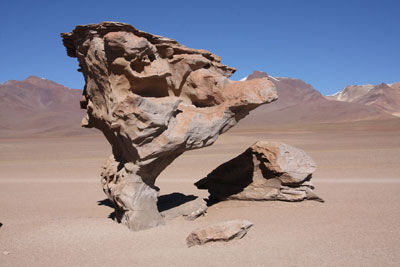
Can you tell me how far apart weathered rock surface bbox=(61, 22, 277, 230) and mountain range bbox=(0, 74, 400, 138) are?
61.5 m

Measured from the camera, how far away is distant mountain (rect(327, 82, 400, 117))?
11612cm

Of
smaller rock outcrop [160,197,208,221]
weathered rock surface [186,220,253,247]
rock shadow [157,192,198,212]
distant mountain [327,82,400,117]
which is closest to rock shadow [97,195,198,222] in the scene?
rock shadow [157,192,198,212]

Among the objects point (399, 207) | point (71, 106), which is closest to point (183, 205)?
point (399, 207)

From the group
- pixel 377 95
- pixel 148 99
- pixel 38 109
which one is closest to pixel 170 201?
pixel 148 99

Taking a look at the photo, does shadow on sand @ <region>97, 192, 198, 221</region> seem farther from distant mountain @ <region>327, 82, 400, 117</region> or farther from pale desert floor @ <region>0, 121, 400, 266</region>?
distant mountain @ <region>327, 82, 400, 117</region>

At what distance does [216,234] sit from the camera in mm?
6074

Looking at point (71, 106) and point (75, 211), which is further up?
point (71, 106)

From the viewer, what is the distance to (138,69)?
24.1 feet

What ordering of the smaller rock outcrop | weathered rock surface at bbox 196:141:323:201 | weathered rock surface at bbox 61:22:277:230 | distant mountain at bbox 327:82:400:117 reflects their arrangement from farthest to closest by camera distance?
distant mountain at bbox 327:82:400:117 < weathered rock surface at bbox 196:141:323:201 < the smaller rock outcrop < weathered rock surface at bbox 61:22:277:230

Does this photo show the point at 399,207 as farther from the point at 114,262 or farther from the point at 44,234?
the point at 44,234

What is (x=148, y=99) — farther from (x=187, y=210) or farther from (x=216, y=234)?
(x=216, y=234)

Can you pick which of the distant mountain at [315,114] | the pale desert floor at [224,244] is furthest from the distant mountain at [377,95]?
the pale desert floor at [224,244]

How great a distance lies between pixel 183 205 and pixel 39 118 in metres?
88.3

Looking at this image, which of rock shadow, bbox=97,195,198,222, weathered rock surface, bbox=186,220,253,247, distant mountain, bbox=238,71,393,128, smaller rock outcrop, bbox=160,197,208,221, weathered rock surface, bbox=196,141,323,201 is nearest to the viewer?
weathered rock surface, bbox=186,220,253,247
